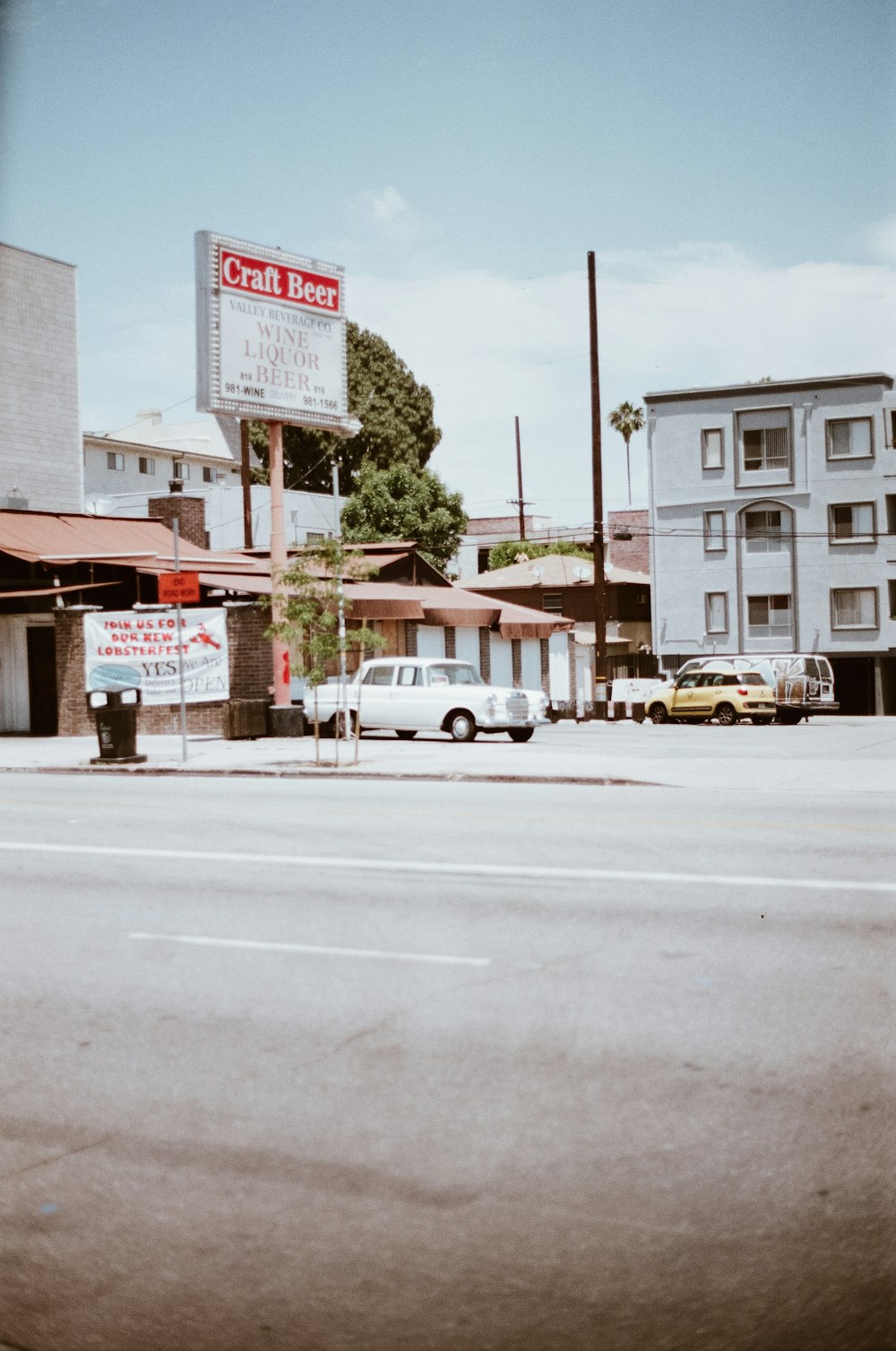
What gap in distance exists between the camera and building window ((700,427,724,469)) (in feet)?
200

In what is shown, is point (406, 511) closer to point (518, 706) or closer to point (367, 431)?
point (367, 431)

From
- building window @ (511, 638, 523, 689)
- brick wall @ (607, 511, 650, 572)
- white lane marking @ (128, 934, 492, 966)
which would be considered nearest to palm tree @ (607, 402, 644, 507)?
brick wall @ (607, 511, 650, 572)

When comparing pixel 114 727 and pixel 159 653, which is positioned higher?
pixel 159 653

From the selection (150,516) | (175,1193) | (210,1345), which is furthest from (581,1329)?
(150,516)

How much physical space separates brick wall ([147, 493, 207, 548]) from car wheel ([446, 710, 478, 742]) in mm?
12493

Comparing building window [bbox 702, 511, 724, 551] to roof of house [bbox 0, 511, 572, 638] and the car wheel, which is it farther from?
the car wheel

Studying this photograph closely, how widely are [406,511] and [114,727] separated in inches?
1540

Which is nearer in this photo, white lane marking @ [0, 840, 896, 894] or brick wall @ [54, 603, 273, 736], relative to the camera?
white lane marking @ [0, 840, 896, 894]

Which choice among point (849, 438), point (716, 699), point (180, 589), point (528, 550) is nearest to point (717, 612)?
point (849, 438)

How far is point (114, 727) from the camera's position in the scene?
2455 cm

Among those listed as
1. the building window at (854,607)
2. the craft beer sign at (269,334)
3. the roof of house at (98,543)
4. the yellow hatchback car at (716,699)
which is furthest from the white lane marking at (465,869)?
the building window at (854,607)

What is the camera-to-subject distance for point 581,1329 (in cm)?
399

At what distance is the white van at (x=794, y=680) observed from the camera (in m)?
40.5

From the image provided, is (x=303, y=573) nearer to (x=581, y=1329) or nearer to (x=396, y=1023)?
(x=396, y=1023)
